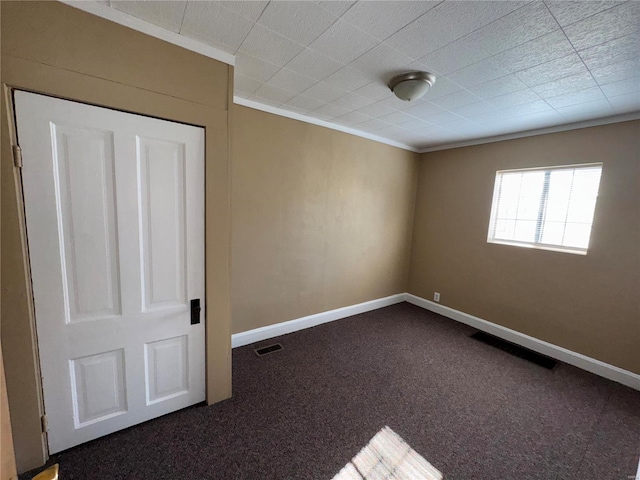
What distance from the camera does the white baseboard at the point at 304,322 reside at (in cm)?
286

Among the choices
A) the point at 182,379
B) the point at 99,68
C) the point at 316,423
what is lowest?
the point at 316,423

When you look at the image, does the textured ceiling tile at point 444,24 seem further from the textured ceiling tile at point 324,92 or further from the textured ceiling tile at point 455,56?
the textured ceiling tile at point 324,92

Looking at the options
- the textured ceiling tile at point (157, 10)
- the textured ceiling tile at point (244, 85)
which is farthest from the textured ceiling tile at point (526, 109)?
the textured ceiling tile at point (157, 10)

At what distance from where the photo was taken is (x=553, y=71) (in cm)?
177

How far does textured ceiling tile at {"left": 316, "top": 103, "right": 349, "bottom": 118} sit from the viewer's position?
2619 mm

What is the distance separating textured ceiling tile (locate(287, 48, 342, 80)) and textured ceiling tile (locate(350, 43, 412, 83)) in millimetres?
160

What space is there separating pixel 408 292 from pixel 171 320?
373 cm

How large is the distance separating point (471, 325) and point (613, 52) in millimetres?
3118

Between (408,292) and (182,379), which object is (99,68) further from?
(408,292)

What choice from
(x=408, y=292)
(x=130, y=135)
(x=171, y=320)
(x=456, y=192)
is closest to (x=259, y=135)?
(x=130, y=135)

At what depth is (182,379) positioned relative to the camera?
1877mm

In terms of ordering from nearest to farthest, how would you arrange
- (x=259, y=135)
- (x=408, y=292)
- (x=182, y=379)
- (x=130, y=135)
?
(x=130, y=135)
(x=182, y=379)
(x=259, y=135)
(x=408, y=292)

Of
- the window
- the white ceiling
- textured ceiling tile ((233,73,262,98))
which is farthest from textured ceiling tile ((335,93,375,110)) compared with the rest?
the window

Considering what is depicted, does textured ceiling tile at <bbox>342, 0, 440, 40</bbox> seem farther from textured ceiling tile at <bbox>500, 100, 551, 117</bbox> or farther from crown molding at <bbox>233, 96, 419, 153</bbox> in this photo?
textured ceiling tile at <bbox>500, 100, 551, 117</bbox>
